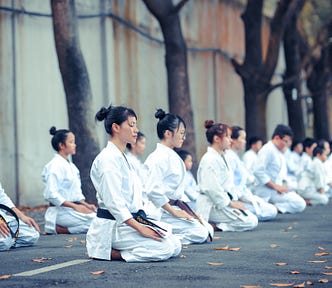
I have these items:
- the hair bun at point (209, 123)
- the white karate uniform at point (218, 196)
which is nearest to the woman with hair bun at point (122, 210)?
the white karate uniform at point (218, 196)

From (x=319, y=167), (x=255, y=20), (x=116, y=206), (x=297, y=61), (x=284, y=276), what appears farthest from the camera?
(x=297, y=61)

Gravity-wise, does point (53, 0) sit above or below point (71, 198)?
above

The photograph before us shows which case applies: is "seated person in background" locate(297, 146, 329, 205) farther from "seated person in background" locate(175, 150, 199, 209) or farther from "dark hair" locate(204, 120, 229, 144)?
"dark hair" locate(204, 120, 229, 144)

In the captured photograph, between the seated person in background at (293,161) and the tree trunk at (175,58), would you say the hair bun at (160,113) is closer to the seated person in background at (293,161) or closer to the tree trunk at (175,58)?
the tree trunk at (175,58)

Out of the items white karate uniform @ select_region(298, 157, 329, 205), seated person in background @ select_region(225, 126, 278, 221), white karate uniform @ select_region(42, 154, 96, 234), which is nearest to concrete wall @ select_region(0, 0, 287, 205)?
white karate uniform @ select_region(298, 157, 329, 205)

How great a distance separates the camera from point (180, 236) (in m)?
11.1

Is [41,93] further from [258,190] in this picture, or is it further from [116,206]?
[116,206]

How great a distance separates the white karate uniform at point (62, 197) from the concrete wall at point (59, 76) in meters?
5.27

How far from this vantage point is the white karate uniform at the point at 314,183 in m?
19.8

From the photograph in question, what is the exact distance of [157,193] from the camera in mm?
10602

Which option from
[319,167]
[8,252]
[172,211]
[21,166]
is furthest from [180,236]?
[319,167]

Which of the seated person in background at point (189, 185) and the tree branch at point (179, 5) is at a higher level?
the tree branch at point (179, 5)

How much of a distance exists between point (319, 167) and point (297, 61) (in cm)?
739

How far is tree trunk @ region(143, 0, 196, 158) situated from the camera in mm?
18859
